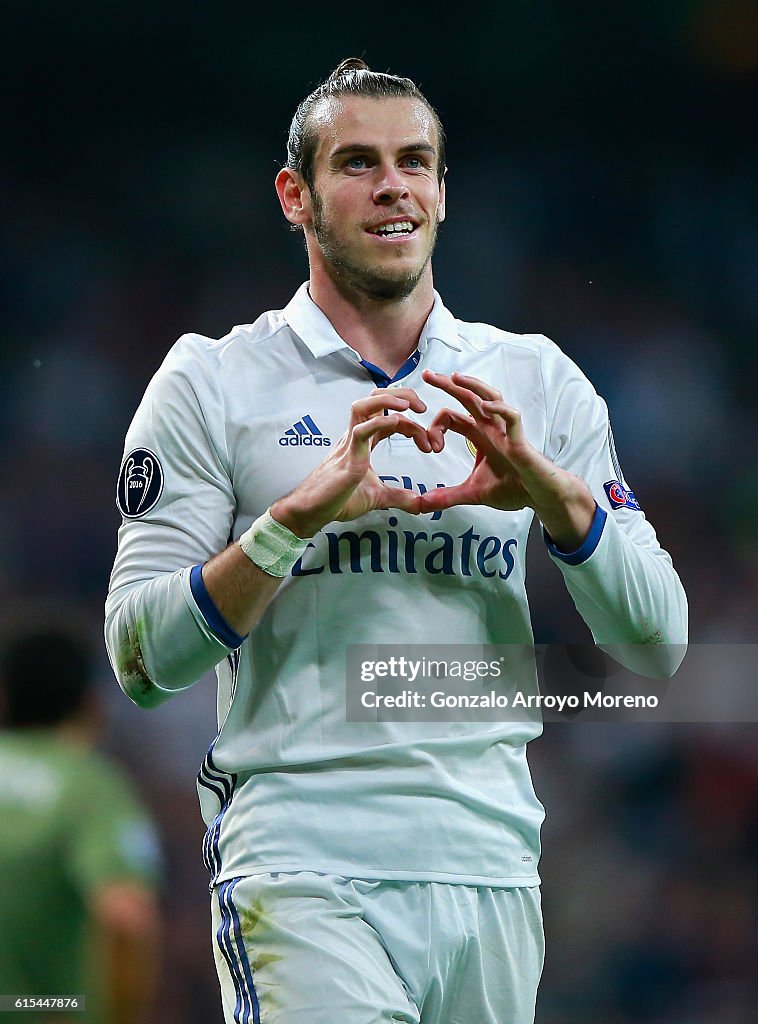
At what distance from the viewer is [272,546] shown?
2.05 meters

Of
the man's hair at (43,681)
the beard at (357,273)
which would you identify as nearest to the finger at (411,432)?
the beard at (357,273)

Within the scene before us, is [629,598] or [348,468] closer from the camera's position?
[348,468]

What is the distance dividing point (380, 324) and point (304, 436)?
1.00 ft

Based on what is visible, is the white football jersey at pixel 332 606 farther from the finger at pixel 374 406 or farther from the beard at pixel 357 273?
the finger at pixel 374 406

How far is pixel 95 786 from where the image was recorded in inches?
127

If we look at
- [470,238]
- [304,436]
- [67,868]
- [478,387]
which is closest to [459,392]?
[478,387]

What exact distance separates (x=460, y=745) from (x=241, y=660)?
0.39 m

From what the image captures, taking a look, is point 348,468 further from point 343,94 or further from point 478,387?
point 343,94

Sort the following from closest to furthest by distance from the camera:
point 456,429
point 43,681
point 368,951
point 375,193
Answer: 1. point 368,951
2. point 456,429
3. point 375,193
4. point 43,681

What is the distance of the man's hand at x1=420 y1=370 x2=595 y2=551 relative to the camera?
6.77 ft

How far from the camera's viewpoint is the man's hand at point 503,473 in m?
2.06

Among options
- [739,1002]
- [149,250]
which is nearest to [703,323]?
[149,250]

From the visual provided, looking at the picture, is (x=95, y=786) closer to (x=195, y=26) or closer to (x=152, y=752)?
(x=152, y=752)

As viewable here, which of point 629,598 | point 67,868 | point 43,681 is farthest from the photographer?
point 43,681
